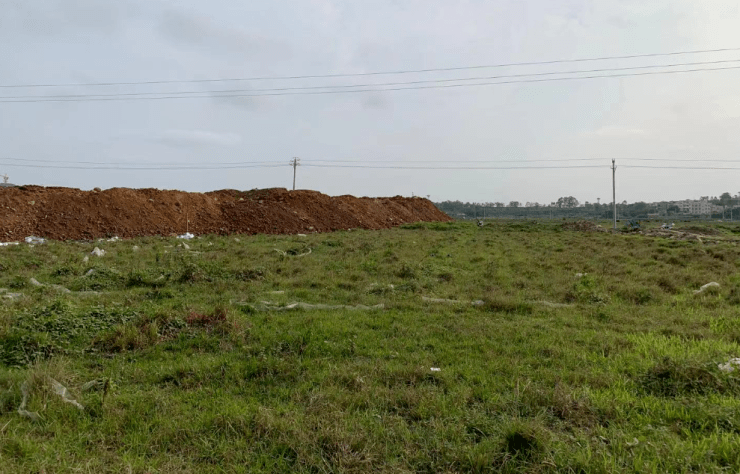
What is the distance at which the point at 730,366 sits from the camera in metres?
4.65

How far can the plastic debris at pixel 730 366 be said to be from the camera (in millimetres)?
4586

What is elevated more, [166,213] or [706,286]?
[166,213]

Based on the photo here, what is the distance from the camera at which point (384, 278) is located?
35.3 ft

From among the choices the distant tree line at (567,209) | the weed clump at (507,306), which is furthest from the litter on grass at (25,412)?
the distant tree line at (567,209)

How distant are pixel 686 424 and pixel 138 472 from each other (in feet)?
14.7

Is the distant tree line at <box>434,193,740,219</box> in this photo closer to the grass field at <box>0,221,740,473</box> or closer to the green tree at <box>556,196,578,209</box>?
the green tree at <box>556,196,578,209</box>

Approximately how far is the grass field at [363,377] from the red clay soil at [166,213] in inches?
562

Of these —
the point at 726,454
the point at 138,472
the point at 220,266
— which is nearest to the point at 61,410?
the point at 138,472

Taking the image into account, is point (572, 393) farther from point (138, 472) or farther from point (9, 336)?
point (9, 336)

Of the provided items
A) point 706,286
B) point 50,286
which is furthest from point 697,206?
point 50,286

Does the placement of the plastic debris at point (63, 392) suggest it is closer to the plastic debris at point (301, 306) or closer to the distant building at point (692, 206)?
the plastic debris at point (301, 306)

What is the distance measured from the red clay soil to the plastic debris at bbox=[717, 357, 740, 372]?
24089mm

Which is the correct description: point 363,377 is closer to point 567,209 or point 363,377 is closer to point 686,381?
point 686,381

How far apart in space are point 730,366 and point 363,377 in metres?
3.96
